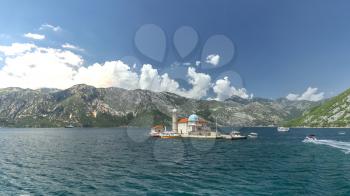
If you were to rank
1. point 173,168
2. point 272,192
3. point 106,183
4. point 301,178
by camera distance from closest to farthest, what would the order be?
point 272,192 → point 106,183 → point 301,178 → point 173,168

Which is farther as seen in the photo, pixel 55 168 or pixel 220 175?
pixel 55 168

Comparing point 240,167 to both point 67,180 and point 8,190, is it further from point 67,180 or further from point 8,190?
point 8,190

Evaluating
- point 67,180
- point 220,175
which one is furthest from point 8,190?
point 220,175

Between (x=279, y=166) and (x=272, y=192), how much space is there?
1118 inches

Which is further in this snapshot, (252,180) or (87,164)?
(87,164)

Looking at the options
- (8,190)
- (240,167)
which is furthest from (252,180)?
(8,190)

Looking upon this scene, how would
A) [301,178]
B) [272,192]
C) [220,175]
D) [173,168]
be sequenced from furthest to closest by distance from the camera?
[173,168] < [220,175] < [301,178] < [272,192]

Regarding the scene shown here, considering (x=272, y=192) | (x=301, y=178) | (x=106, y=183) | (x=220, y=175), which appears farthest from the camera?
(x=220, y=175)

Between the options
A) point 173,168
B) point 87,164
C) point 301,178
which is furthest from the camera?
point 87,164

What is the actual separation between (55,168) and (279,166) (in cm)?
5324

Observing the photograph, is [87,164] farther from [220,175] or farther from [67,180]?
[220,175]

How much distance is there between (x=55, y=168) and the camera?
66.6 metres

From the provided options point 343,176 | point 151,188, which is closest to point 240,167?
point 343,176

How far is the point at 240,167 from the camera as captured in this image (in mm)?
67812
